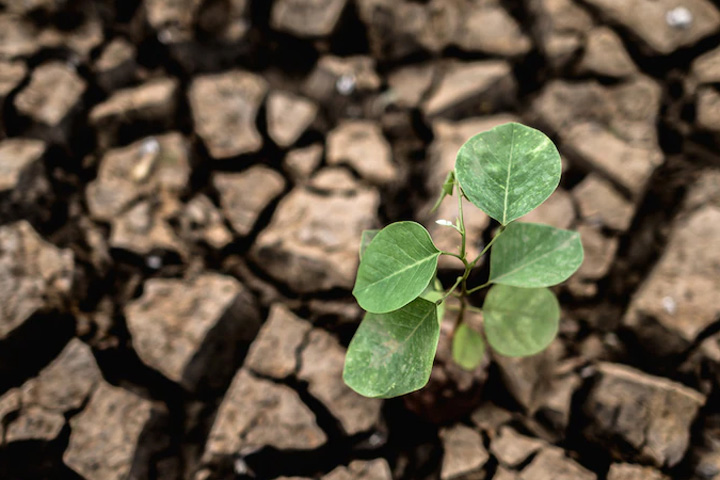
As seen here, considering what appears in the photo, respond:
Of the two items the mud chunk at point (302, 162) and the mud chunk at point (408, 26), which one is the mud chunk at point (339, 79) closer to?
the mud chunk at point (408, 26)

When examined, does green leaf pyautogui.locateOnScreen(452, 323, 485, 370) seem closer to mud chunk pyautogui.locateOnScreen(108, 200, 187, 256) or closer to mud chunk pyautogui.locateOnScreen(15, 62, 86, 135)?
mud chunk pyautogui.locateOnScreen(108, 200, 187, 256)

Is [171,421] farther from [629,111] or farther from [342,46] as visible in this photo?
[629,111]

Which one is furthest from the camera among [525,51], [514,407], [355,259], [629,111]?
[525,51]

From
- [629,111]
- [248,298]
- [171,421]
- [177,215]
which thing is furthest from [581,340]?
[177,215]

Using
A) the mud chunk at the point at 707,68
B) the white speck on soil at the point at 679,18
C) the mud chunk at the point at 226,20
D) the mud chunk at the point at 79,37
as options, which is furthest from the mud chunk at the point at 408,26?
the mud chunk at the point at 79,37

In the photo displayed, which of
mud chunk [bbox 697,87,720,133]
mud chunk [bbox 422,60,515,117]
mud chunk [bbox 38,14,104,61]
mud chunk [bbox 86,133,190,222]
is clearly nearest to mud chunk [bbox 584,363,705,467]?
mud chunk [bbox 697,87,720,133]
